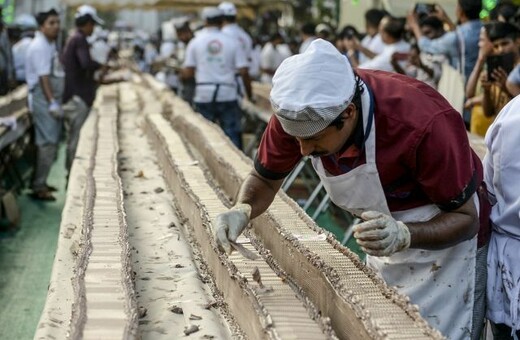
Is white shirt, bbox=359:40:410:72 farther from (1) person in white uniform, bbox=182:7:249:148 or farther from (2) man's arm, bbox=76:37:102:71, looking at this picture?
(2) man's arm, bbox=76:37:102:71

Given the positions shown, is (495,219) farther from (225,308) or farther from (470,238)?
(225,308)

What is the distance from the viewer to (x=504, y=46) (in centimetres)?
643

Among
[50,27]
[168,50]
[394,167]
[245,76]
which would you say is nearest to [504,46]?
[394,167]

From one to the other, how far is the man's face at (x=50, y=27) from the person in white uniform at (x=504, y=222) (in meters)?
7.05

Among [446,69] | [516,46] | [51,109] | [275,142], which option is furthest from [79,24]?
[275,142]

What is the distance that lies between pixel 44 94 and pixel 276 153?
22.1ft

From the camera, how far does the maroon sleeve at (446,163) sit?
289cm

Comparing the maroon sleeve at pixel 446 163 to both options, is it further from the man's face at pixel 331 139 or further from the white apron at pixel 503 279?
the white apron at pixel 503 279

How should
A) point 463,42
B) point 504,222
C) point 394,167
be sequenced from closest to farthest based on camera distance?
1. point 394,167
2. point 504,222
3. point 463,42

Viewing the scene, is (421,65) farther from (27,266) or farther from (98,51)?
(98,51)

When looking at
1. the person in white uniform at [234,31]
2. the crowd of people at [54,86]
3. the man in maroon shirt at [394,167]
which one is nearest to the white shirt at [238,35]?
the person in white uniform at [234,31]

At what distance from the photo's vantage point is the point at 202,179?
530cm

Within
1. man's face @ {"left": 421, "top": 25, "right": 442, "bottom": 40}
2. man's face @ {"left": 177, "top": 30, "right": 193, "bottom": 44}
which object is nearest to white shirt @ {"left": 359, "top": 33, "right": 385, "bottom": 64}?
man's face @ {"left": 421, "top": 25, "right": 442, "bottom": 40}

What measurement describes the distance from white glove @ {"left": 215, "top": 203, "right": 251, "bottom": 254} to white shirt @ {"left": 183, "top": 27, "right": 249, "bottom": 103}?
23.3ft
